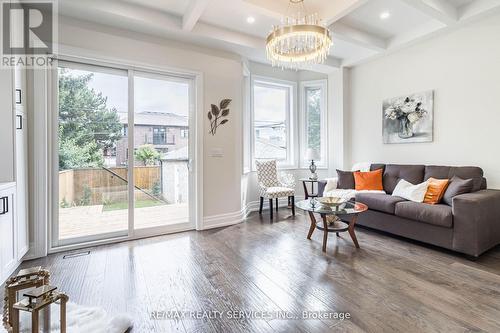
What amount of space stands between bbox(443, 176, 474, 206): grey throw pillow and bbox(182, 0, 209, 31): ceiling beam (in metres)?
3.62

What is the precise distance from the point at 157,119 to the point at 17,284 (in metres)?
2.61

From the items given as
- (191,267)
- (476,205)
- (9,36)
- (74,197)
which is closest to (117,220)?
(74,197)

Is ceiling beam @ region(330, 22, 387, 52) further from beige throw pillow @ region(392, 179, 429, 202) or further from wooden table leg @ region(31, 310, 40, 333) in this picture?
wooden table leg @ region(31, 310, 40, 333)

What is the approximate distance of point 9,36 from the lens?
2.42m

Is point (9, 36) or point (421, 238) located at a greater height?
point (9, 36)

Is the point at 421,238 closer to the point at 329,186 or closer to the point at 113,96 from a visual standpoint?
the point at 329,186

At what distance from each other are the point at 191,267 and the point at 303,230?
6.06ft

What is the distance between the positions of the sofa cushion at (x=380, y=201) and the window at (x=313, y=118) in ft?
6.17

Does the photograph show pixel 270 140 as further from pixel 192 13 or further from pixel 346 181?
pixel 192 13

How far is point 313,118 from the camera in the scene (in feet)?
18.5

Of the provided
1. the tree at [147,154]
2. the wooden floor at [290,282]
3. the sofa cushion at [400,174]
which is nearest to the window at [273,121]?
the sofa cushion at [400,174]

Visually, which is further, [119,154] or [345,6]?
[119,154]

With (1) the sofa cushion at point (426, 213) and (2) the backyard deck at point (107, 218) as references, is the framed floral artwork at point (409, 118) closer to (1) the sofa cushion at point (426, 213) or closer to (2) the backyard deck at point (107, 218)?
(1) the sofa cushion at point (426, 213)

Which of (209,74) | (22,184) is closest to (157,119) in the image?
(209,74)
